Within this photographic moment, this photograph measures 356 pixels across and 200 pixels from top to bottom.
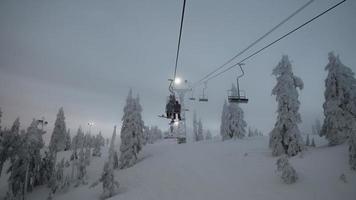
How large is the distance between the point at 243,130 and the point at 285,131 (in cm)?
3080

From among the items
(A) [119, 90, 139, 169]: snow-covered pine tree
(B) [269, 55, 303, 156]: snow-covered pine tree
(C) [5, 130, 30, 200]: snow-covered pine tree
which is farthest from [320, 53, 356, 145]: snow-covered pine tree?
(C) [5, 130, 30, 200]: snow-covered pine tree

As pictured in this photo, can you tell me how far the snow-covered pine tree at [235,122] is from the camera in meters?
57.1

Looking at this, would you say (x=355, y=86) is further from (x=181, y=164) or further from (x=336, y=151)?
(x=181, y=164)

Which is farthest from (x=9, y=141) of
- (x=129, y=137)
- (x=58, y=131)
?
(x=129, y=137)

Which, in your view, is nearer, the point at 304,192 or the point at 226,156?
the point at 304,192

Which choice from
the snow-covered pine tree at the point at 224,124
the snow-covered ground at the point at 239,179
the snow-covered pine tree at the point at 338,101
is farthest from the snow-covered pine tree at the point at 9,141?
the snow-covered pine tree at the point at 338,101

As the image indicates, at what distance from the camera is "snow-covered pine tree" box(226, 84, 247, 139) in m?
57.1

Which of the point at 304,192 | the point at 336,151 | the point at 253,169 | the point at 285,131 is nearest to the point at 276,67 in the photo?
the point at 285,131

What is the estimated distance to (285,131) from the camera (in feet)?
90.6

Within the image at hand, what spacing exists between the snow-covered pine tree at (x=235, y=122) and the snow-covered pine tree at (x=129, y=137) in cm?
2661

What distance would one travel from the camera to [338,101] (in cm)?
2777

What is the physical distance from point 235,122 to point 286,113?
30.1 metres

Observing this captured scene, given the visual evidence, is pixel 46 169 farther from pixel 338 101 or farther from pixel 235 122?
pixel 338 101

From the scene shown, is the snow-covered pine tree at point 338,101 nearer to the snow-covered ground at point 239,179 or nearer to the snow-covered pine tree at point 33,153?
the snow-covered ground at point 239,179
